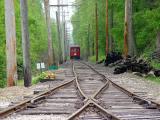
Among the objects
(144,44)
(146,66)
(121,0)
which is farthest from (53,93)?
(144,44)

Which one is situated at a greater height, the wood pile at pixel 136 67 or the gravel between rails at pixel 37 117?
the gravel between rails at pixel 37 117

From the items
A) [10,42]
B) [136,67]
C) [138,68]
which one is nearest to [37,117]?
[10,42]

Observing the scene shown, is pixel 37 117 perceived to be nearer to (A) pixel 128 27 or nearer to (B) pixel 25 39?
(B) pixel 25 39

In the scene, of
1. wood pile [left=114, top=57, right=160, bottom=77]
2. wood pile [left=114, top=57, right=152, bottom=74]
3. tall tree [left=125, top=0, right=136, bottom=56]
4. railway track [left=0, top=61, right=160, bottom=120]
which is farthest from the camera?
tall tree [left=125, top=0, right=136, bottom=56]

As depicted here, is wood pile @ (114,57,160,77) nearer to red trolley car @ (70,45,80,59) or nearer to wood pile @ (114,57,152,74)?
wood pile @ (114,57,152,74)

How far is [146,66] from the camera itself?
25.6m

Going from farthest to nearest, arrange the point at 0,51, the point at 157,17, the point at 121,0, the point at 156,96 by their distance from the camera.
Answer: the point at 121,0 < the point at 0,51 < the point at 157,17 < the point at 156,96

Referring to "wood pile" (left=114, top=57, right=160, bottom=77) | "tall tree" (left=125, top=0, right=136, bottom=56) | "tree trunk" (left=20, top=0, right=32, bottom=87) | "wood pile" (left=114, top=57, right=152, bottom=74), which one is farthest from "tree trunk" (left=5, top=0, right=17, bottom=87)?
"tall tree" (left=125, top=0, right=136, bottom=56)

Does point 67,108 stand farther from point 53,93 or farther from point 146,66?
point 146,66

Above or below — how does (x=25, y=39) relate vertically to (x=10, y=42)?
above

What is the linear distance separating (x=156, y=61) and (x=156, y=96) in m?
15.4

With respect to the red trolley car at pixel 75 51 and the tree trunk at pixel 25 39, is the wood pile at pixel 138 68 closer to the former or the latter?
the tree trunk at pixel 25 39

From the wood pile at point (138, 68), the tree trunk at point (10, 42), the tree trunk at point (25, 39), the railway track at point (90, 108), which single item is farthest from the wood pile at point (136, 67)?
the railway track at point (90, 108)

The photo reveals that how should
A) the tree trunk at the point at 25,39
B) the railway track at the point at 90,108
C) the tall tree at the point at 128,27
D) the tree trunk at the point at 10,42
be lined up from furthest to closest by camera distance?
the tall tree at the point at 128,27 < the tree trunk at the point at 25,39 < the tree trunk at the point at 10,42 < the railway track at the point at 90,108
